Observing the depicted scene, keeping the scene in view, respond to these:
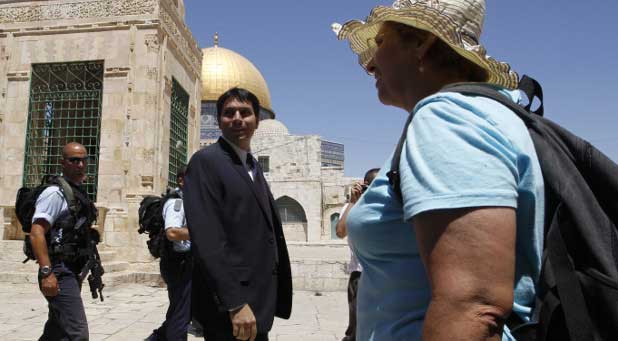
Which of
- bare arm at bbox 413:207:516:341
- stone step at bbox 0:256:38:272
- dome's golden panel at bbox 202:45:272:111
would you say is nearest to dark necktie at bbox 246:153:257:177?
bare arm at bbox 413:207:516:341

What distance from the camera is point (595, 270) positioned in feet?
2.77

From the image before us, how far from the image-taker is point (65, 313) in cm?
303

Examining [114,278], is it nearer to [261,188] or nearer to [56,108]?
[56,108]

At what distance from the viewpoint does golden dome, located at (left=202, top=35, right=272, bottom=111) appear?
120 feet

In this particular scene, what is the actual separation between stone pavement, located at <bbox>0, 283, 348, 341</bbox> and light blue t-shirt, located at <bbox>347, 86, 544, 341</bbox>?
13.4ft

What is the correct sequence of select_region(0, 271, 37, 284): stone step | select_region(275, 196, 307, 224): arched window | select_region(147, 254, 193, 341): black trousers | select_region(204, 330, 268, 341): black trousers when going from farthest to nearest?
select_region(275, 196, 307, 224): arched window
select_region(0, 271, 37, 284): stone step
select_region(147, 254, 193, 341): black trousers
select_region(204, 330, 268, 341): black trousers

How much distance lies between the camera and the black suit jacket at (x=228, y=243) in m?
2.18

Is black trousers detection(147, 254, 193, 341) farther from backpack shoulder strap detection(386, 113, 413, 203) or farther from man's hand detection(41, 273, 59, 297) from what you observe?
backpack shoulder strap detection(386, 113, 413, 203)

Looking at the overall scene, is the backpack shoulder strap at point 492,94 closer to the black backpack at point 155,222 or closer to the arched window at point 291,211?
the black backpack at point 155,222

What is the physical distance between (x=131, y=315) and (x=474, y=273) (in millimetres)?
6013

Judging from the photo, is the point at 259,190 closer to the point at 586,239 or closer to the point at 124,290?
the point at 586,239

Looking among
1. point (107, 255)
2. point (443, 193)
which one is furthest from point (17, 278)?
point (443, 193)

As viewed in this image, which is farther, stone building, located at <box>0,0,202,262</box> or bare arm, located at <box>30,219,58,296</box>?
stone building, located at <box>0,0,202,262</box>

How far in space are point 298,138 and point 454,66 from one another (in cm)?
2919
